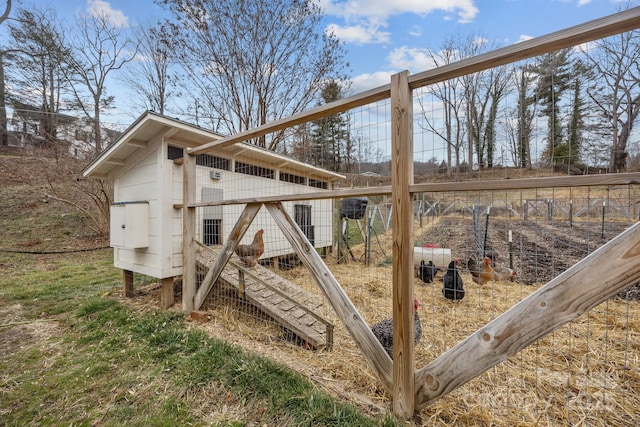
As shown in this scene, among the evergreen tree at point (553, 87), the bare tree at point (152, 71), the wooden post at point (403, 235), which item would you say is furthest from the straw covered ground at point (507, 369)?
the bare tree at point (152, 71)

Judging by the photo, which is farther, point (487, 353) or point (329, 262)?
point (329, 262)

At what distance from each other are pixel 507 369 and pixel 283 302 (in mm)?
2277

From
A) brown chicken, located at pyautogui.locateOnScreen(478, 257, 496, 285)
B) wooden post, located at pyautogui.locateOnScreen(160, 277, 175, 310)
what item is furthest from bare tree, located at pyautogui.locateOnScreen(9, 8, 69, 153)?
brown chicken, located at pyautogui.locateOnScreen(478, 257, 496, 285)

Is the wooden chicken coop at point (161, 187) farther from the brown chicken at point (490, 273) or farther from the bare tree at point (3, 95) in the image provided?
the bare tree at point (3, 95)

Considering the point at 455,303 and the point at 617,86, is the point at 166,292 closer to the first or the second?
the point at 455,303

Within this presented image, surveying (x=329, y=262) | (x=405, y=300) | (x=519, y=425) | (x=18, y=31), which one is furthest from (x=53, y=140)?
(x=519, y=425)

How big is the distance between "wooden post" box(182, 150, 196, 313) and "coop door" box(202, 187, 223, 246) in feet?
3.06

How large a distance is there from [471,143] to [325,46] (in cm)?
1191

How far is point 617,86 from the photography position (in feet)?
4.16

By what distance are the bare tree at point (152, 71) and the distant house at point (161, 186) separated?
900 cm

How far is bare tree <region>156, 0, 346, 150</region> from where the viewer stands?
10.3 m

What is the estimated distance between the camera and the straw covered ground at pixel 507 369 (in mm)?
1694

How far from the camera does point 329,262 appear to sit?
7.38m

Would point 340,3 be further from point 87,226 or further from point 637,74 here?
point 87,226
